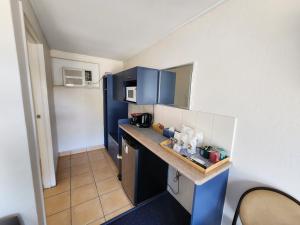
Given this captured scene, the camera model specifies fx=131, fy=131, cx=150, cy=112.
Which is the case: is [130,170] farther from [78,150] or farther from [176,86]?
[78,150]

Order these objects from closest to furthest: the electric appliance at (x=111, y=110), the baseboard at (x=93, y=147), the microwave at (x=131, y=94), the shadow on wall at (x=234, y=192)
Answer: the shadow on wall at (x=234, y=192) < the microwave at (x=131, y=94) < the electric appliance at (x=111, y=110) < the baseboard at (x=93, y=147)

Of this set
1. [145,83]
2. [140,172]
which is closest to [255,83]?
[145,83]

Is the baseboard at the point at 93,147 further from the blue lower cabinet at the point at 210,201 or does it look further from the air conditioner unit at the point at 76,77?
the blue lower cabinet at the point at 210,201

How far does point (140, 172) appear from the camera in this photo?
154cm

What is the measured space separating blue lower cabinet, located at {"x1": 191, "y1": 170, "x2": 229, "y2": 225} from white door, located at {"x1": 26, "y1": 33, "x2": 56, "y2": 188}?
75.3 inches

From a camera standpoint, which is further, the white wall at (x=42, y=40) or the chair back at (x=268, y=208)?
the white wall at (x=42, y=40)

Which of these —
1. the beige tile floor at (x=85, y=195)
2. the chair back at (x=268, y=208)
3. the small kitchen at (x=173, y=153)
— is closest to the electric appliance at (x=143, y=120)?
the small kitchen at (x=173, y=153)

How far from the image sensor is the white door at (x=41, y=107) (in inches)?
62.4

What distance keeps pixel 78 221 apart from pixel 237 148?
5.86 feet

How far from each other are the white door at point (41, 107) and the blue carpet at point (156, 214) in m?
1.12

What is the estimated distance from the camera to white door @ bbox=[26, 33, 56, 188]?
159 cm

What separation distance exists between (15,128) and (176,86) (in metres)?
1.56

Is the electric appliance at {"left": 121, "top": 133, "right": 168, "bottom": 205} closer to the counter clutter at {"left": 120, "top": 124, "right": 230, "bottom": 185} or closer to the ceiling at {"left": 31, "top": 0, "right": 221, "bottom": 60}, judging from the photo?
the counter clutter at {"left": 120, "top": 124, "right": 230, "bottom": 185}

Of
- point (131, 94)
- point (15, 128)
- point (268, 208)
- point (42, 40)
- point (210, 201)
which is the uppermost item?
point (42, 40)
